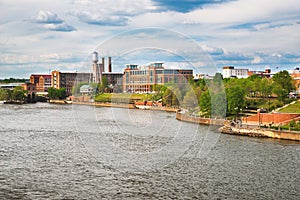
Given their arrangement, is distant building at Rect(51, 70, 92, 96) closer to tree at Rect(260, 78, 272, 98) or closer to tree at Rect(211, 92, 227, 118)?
tree at Rect(260, 78, 272, 98)

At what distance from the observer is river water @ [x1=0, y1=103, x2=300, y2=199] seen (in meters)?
15.1

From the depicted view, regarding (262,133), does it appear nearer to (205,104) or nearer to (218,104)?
(218,104)

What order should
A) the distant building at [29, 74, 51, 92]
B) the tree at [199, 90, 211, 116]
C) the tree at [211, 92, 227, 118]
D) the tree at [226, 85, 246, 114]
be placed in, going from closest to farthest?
the tree at [211, 92, 227, 118]
the tree at [226, 85, 246, 114]
the tree at [199, 90, 211, 116]
the distant building at [29, 74, 51, 92]

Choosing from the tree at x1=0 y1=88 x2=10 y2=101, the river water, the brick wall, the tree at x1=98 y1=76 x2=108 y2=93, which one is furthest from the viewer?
the tree at x1=0 y1=88 x2=10 y2=101

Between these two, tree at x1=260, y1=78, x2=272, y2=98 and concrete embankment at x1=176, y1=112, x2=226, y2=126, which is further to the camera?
tree at x1=260, y1=78, x2=272, y2=98

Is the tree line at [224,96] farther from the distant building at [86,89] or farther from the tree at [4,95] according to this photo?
→ the tree at [4,95]

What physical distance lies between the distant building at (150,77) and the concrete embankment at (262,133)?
16268 mm

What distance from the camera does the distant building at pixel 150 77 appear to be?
48.3 metres

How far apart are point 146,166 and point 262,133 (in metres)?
12.8

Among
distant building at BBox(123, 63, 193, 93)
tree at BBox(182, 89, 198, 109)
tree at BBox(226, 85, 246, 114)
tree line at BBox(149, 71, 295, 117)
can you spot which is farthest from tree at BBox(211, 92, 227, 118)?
distant building at BBox(123, 63, 193, 93)

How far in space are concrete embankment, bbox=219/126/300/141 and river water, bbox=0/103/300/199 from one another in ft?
3.34

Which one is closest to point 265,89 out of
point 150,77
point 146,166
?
point 150,77

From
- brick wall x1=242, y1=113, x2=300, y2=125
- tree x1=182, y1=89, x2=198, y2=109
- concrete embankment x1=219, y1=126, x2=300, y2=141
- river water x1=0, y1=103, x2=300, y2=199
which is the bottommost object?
river water x1=0, y1=103, x2=300, y2=199

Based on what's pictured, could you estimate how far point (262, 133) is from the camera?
1132 inches
